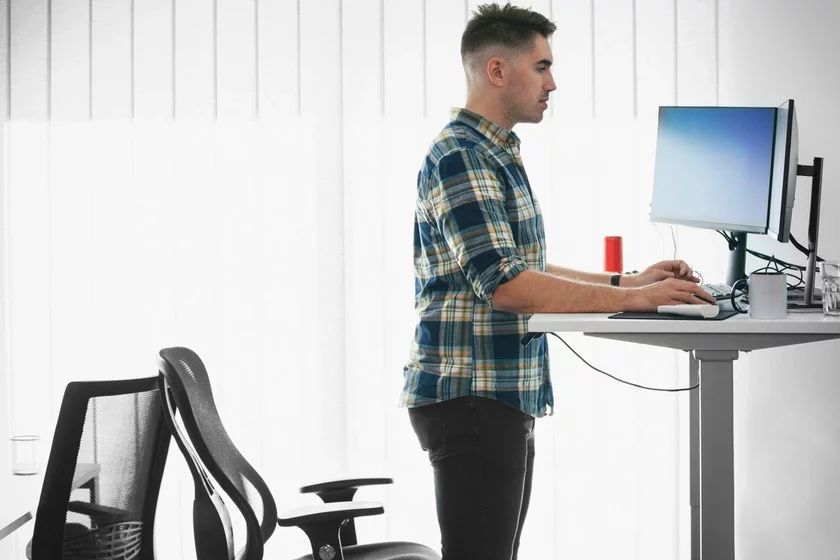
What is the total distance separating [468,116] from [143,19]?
1.76 meters

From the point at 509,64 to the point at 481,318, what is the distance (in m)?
0.59

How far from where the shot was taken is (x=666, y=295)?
5.20ft

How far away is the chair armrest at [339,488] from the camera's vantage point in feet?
6.15

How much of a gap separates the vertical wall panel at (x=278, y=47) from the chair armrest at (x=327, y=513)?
1.81 m

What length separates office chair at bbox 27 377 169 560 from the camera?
5.15 feet

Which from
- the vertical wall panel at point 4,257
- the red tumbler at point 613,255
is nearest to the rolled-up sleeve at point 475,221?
the red tumbler at point 613,255

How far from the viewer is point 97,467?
1679 mm

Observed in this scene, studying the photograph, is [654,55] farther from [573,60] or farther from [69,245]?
[69,245]

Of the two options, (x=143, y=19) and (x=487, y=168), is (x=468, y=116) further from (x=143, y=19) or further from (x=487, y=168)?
(x=143, y=19)

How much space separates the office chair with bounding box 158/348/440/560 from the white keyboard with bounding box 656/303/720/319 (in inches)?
26.5

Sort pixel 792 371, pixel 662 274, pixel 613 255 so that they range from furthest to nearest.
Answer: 1. pixel 613 255
2. pixel 792 371
3. pixel 662 274

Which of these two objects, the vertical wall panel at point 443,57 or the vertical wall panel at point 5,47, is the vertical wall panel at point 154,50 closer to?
the vertical wall panel at point 5,47

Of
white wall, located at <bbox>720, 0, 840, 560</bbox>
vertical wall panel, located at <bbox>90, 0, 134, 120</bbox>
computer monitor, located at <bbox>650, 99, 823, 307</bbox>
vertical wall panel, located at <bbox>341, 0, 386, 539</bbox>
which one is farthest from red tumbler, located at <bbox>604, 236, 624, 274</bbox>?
vertical wall panel, located at <bbox>90, 0, 134, 120</bbox>

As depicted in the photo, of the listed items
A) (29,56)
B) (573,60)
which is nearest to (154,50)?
(29,56)
